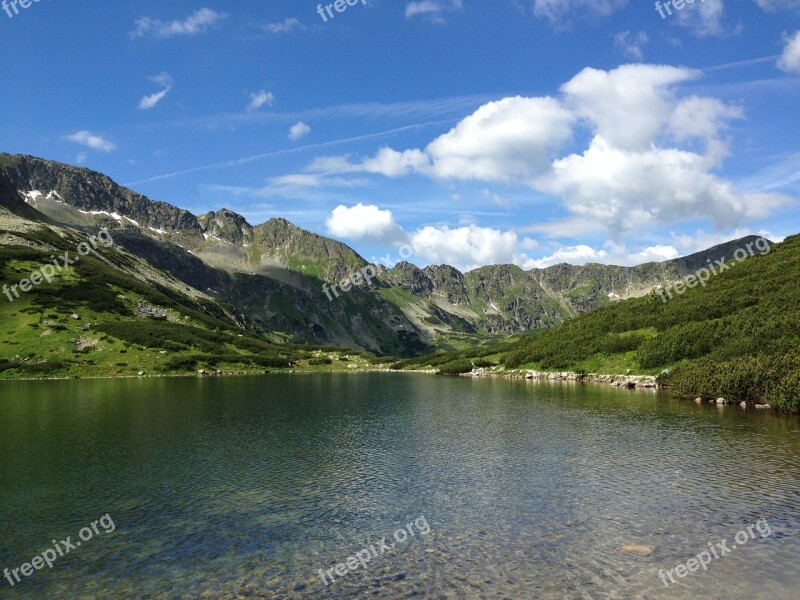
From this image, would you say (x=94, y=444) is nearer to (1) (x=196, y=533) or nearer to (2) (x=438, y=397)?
(1) (x=196, y=533)

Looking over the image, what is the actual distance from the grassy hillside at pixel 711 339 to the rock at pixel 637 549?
51604 millimetres

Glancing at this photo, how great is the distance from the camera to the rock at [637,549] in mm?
23156

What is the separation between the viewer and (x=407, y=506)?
30469mm

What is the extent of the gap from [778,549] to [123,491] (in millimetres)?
38111

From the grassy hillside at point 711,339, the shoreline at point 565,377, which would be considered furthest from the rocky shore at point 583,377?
the grassy hillside at point 711,339

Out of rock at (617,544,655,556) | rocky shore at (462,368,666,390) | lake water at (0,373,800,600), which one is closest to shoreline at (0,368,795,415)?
rocky shore at (462,368,666,390)

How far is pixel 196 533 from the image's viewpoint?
26.0 metres

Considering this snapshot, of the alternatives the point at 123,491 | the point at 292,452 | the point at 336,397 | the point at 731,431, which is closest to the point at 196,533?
the point at 123,491

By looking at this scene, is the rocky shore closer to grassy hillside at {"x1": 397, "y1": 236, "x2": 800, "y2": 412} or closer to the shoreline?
the shoreline

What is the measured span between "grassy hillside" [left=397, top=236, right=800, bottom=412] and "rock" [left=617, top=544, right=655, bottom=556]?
5160 centimetres

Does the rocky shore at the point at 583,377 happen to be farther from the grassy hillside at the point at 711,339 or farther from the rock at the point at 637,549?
the rock at the point at 637,549

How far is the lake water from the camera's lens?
20.7m

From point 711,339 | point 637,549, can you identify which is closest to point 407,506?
point 637,549

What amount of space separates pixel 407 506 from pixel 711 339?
91.6m
